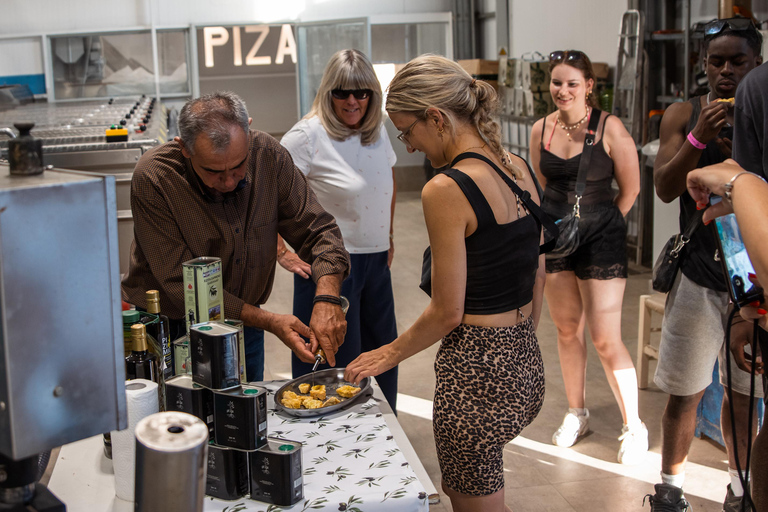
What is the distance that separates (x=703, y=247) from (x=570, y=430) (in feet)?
4.26

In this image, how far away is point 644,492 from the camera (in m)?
3.06

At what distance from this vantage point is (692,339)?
8.50ft

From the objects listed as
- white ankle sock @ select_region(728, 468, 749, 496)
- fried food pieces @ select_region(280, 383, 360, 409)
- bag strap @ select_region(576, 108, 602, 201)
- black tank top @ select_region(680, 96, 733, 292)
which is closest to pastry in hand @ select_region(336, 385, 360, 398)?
fried food pieces @ select_region(280, 383, 360, 409)

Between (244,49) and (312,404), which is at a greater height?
(244,49)

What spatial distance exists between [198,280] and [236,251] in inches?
21.1

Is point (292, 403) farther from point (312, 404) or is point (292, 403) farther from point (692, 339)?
point (692, 339)

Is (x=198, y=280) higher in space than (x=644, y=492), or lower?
higher

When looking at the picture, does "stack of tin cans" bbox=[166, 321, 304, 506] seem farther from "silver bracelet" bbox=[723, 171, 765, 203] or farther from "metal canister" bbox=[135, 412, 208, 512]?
"silver bracelet" bbox=[723, 171, 765, 203]

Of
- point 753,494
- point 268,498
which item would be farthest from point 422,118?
point 753,494

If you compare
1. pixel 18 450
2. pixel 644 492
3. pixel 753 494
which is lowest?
pixel 644 492

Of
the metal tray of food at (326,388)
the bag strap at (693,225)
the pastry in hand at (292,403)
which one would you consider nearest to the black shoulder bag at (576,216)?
the bag strap at (693,225)

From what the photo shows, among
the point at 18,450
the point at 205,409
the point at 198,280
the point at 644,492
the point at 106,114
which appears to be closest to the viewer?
the point at 18,450

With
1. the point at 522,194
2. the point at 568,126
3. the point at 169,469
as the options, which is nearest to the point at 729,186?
the point at 522,194

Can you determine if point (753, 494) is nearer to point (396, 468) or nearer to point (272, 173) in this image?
point (396, 468)
